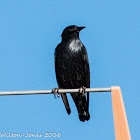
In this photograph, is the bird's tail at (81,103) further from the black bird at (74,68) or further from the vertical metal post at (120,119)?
the vertical metal post at (120,119)

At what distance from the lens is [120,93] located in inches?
146

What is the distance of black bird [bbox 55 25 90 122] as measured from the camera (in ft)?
27.8

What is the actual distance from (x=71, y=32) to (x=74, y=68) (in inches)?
A: 45.9

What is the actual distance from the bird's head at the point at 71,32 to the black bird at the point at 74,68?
12cm

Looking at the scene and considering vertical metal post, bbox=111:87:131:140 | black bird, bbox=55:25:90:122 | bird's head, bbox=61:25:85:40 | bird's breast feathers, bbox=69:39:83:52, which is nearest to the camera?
vertical metal post, bbox=111:87:131:140

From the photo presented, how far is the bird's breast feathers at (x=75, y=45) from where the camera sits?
28.2ft

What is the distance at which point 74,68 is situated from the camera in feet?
27.9

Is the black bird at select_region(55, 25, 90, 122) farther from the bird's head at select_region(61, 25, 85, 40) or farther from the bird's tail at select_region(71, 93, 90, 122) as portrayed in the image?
the bird's head at select_region(61, 25, 85, 40)

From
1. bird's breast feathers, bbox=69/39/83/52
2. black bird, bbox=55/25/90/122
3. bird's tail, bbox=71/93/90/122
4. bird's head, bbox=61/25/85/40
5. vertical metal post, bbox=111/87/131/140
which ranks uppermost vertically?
bird's head, bbox=61/25/85/40

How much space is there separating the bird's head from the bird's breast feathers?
0.29 m

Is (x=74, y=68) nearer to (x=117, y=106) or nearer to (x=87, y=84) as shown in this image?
(x=87, y=84)

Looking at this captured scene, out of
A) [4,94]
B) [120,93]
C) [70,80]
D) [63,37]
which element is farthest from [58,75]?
[120,93]

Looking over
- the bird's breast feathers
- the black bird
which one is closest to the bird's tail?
the black bird

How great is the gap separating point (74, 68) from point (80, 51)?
0.42 meters
